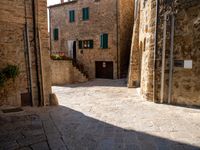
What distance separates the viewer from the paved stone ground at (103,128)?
4449mm

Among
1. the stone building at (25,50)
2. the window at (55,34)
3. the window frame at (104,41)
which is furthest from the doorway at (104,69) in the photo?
the stone building at (25,50)

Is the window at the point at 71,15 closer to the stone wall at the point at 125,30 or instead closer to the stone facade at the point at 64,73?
the stone wall at the point at 125,30

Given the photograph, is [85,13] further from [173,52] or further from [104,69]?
[173,52]

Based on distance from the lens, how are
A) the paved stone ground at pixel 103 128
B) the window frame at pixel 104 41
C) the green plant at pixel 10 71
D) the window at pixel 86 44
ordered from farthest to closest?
the window at pixel 86 44, the window frame at pixel 104 41, the green plant at pixel 10 71, the paved stone ground at pixel 103 128

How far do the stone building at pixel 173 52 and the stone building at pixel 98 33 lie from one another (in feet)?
27.9

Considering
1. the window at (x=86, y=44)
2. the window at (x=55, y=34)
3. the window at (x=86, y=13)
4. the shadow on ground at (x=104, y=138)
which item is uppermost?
the window at (x=86, y=13)

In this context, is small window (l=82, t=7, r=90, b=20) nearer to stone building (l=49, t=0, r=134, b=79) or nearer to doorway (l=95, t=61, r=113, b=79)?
stone building (l=49, t=0, r=134, b=79)

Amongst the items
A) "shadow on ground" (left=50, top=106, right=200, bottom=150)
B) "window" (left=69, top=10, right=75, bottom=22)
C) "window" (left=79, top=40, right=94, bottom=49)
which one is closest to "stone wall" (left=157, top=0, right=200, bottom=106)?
"shadow on ground" (left=50, top=106, right=200, bottom=150)

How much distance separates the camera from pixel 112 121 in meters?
6.11

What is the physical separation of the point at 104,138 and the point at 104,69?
44.2 feet

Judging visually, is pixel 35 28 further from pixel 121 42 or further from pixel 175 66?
pixel 121 42

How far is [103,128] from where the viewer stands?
5.49m

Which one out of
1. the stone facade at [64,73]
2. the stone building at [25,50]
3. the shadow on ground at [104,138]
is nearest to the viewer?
the shadow on ground at [104,138]

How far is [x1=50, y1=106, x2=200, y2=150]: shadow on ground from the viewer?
4.34 m
